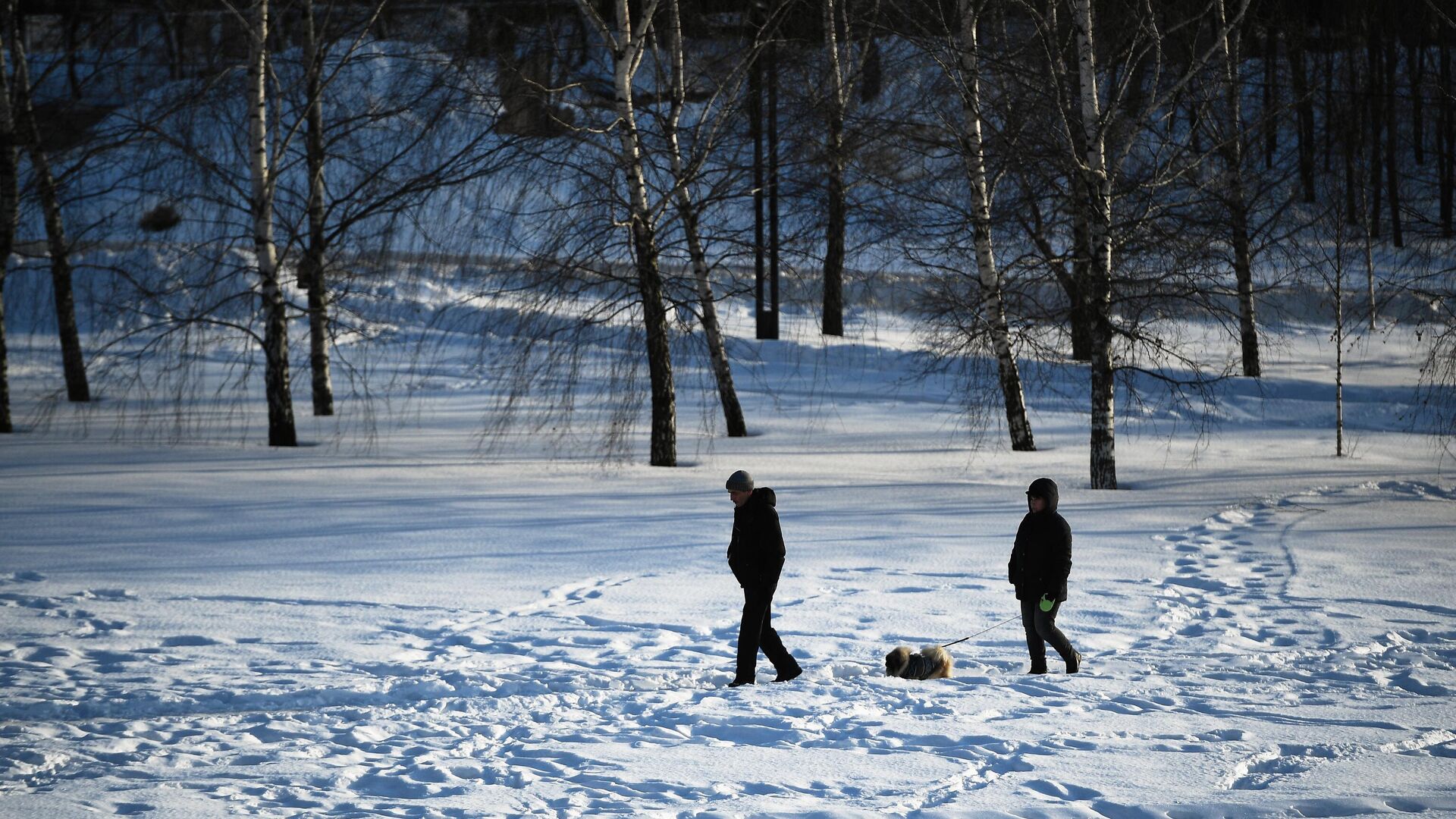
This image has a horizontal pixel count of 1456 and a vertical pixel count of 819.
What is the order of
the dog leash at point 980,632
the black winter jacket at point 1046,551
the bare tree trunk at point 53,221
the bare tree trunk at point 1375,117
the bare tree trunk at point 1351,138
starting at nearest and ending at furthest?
the black winter jacket at point 1046,551, the dog leash at point 980,632, the bare tree trunk at point 53,221, the bare tree trunk at point 1351,138, the bare tree trunk at point 1375,117

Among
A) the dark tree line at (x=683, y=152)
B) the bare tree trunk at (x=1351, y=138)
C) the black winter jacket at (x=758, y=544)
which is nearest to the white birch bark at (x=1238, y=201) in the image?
the dark tree line at (x=683, y=152)

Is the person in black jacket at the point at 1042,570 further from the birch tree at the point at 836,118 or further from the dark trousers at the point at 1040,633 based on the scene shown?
the birch tree at the point at 836,118

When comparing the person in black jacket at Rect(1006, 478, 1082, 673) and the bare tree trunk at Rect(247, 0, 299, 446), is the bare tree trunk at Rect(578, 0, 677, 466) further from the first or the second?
the person in black jacket at Rect(1006, 478, 1082, 673)

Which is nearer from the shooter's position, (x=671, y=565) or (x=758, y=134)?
(x=671, y=565)

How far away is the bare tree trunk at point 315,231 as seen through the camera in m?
16.1

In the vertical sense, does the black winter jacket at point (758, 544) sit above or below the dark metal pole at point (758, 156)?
below

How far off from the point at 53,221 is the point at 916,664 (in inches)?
734

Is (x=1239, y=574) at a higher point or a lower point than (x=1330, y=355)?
lower

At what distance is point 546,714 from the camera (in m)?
6.52

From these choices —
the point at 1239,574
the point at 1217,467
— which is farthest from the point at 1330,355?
the point at 1239,574

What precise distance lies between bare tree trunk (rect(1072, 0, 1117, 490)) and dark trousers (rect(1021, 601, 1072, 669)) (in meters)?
6.73

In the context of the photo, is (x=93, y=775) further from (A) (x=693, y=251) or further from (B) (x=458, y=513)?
(A) (x=693, y=251)

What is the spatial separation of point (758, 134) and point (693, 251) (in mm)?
1902

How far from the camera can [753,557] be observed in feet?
23.0
